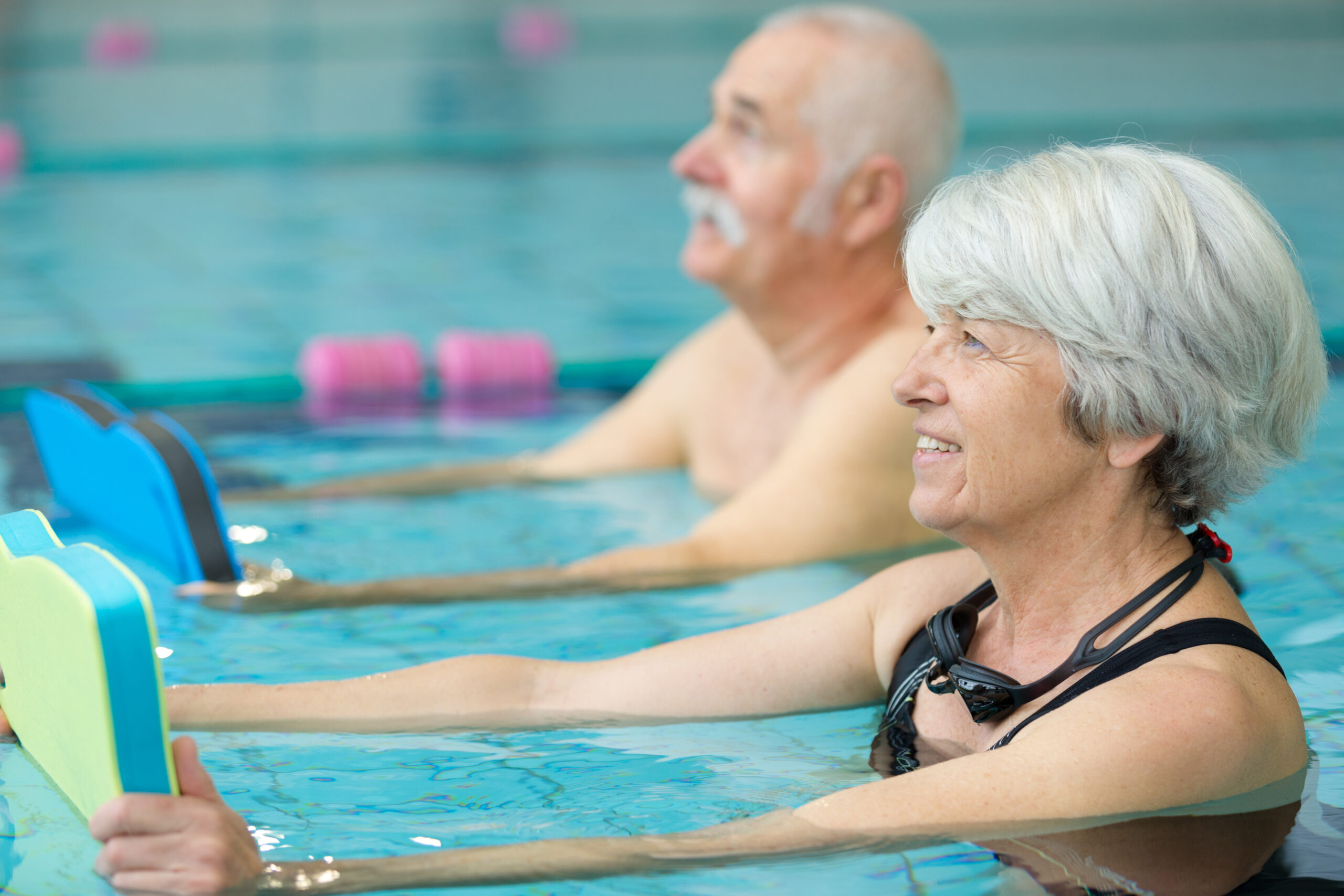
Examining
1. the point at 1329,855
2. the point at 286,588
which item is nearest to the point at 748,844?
the point at 1329,855

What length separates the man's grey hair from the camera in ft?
10.7

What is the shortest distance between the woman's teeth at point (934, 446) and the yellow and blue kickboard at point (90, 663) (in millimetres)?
869

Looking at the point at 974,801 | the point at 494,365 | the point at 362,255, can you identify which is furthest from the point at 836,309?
the point at 362,255

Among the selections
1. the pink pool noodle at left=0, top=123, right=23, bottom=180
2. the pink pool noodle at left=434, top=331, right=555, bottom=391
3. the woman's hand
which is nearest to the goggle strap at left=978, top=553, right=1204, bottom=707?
the woman's hand

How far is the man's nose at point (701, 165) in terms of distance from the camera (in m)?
3.37

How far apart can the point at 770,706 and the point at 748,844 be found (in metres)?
0.48

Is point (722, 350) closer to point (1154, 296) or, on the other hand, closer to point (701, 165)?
point (701, 165)

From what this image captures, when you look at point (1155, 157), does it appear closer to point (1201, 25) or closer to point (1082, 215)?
point (1082, 215)

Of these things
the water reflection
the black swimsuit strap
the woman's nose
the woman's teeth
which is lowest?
the water reflection

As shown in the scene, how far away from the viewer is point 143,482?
2.94 metres

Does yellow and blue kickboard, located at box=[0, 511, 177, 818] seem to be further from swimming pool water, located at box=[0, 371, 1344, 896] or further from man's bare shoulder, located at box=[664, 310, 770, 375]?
man's bare shoulder, located at box=[664, 310, 770, 375]

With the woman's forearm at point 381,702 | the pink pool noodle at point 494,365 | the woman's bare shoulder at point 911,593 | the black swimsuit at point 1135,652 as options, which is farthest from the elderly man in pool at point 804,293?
the pink pool noodle at point 494,365

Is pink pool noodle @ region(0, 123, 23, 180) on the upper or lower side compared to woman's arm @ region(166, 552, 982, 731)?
upper

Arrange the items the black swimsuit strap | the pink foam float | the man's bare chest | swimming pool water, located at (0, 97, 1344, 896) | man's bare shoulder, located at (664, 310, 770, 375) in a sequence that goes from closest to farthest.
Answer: the black swimsuit strap, swimming pool water, located at (0, 97, 1344, 896), the man's bare chest, man's bare shoulder, located at (664, 310, 770, 375), the pink foam float
